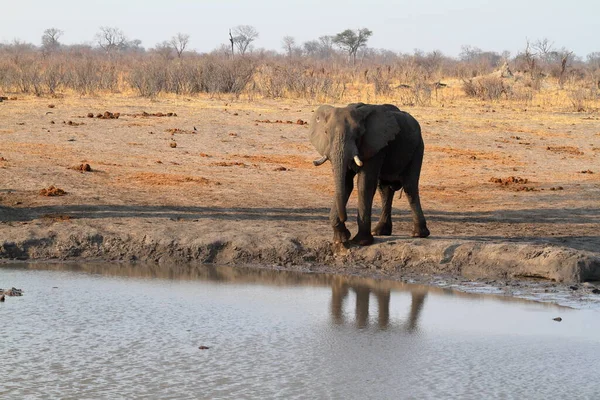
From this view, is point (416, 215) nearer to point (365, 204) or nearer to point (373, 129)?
point (365, 204)

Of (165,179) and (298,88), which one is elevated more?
(298,88)

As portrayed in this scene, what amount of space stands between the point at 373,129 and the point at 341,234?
113 cm

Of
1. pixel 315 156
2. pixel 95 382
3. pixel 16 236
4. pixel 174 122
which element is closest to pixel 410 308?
pixel 95 382

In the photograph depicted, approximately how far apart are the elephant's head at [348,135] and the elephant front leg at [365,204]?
0.16 meters

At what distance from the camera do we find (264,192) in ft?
46.9

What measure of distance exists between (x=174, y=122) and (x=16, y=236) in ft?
38.2

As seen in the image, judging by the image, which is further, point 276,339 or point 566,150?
point 566,150

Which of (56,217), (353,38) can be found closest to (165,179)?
(56,217)

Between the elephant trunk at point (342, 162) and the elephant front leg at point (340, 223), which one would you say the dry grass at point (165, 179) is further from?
the elephant trunk at point (342, 162)

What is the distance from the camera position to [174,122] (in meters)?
21.8

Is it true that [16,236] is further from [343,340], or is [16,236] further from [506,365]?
[506,365]

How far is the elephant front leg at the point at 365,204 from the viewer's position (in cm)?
994

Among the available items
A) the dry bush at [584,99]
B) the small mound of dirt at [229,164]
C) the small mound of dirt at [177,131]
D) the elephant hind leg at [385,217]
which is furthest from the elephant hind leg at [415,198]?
the dry bush at [584,99]

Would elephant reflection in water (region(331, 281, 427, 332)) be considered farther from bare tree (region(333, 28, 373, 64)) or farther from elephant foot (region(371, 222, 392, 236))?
bare tree (region(333, 28, 373, 64))
